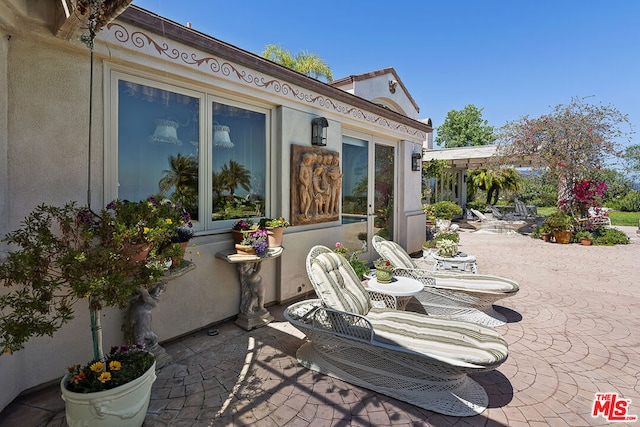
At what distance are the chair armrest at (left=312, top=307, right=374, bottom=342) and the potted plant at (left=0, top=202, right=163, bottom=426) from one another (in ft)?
5.25

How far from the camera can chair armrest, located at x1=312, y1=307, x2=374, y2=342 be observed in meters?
3.08

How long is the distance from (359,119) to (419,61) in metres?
10.5

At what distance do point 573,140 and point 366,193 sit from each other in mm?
10090

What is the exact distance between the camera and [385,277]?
14.7 ft

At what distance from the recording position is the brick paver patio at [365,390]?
262 centimetres

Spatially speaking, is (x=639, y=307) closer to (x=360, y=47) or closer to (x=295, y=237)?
(x=295, y=237)

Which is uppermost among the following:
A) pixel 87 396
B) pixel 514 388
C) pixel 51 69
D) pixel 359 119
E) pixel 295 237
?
pixel 359 119

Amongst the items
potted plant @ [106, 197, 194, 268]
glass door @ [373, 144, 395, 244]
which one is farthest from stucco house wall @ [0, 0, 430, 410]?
glass door @ [373, 144, 395, 244]

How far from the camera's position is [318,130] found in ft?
18.0

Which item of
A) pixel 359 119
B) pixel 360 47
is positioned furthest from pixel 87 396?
pixel 360 47

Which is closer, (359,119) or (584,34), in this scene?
(359,119)

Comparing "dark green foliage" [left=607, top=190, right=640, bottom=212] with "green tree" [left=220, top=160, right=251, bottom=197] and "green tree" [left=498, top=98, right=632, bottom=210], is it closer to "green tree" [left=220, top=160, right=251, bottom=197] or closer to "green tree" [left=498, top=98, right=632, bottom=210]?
"green tree" [left=498, top=98, right=632, bottom=210]

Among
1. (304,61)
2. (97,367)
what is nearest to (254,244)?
(97,367)

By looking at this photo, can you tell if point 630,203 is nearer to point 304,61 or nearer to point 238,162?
point 304,61
